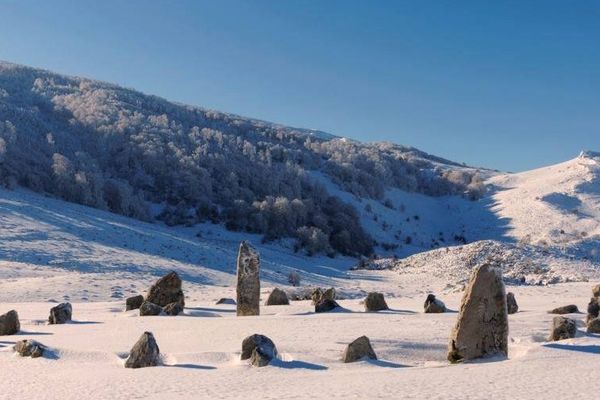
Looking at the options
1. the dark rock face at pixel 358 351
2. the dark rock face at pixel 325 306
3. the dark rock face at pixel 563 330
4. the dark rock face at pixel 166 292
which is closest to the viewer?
the dark rock face at pixel 358 351

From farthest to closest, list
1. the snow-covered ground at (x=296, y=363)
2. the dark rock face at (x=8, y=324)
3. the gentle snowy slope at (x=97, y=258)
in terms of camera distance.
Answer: the gentle snowy slope at (x=97, y=258) < the dark rock face at (x=8, y=324) < the snow-covered ground at (x=296, y=363)

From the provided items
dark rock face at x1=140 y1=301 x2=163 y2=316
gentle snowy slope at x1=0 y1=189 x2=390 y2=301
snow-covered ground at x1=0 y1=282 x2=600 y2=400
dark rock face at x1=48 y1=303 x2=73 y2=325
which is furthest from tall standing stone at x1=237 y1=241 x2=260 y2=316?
gentle snowy slope at x1=0 y1=189 x2=390 y2=301

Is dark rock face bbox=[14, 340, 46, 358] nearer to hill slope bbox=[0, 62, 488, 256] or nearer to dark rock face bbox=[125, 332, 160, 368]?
dark rock face bbox=[125, 332, 160, 368]

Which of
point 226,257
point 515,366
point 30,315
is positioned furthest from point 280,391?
point 226,257

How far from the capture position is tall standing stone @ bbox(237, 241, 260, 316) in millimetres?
13977

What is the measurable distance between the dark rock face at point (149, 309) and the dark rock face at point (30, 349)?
4016 mm

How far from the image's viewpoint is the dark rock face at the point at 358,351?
8.45m

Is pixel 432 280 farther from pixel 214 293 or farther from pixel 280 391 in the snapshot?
pixel 280 391

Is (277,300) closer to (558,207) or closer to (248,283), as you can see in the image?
(248,283)

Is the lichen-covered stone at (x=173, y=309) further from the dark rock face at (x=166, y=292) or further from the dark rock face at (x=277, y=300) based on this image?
the dark rock face at (x=277, y=300)

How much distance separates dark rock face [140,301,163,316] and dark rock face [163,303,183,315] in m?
0.13

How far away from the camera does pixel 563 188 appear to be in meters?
51.9

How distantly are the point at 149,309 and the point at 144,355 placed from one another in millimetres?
5315

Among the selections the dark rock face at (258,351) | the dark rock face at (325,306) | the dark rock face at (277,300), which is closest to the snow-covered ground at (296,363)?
the dark rock face at (258,351)
